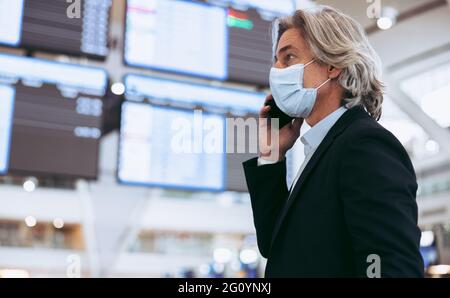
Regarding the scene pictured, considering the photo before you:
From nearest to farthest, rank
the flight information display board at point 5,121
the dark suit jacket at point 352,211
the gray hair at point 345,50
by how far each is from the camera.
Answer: the dark suit jacket at point 352,211
the gray hair at point 345,50
the flight information display board at point 5,121

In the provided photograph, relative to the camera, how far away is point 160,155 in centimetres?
212

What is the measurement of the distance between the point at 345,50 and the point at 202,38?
130 centimetres

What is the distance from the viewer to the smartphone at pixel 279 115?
1.09 m

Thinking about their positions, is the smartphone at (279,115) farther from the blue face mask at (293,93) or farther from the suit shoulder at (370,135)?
the suit shoulder at (370,135)

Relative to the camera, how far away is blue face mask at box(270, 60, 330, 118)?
102 cm

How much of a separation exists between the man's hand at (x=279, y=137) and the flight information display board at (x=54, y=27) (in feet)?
3.14

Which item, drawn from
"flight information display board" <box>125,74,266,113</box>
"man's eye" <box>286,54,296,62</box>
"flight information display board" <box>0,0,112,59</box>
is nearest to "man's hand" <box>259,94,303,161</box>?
"man's eye" <box>286,54,296,62</box>

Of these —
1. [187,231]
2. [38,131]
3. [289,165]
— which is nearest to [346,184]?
[289,165]

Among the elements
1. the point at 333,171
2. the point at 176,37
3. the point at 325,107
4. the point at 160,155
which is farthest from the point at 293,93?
the point at 176,37

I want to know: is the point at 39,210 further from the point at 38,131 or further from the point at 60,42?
the point at 60,42

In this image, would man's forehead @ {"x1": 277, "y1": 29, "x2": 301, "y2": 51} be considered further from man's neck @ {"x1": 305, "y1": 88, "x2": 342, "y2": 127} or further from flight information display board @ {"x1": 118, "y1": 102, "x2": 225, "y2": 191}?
flight information display board @ {"x1": 118, "y1": 102, "x2": 225, "y2": 191}

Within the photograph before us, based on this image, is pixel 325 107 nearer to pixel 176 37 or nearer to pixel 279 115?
pixel 279 115

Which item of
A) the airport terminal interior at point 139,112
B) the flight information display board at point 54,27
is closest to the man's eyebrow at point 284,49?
the airport terminal interior at point 139,112

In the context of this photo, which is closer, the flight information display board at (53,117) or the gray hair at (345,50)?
the gray hair at (345,50)
